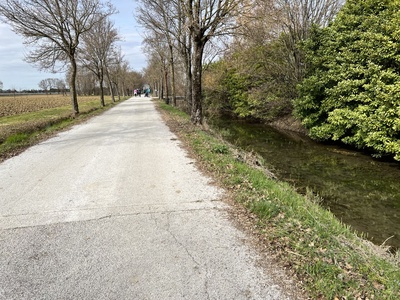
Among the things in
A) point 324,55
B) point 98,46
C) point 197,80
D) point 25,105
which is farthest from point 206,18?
point 25,105

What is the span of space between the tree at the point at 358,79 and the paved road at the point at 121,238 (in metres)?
8.11

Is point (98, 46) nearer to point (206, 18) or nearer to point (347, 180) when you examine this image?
point (206, 18)

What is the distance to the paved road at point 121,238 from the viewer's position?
104 inches

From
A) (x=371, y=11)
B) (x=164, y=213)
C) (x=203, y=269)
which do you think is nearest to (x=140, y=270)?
(x=203, y=269)

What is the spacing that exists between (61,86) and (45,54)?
82359mm

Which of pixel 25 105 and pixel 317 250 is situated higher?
pixel 25 105

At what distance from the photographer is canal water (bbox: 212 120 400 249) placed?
569 centimetres

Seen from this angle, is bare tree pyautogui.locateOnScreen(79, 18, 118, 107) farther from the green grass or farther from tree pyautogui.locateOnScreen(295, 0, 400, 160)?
the green grass

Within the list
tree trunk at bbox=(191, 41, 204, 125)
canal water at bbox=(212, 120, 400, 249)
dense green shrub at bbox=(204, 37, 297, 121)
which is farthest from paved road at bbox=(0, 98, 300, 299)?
dense green shrub at bbox=(204, 37, 297, 121)

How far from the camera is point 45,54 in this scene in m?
17.2

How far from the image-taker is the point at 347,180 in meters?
8.36

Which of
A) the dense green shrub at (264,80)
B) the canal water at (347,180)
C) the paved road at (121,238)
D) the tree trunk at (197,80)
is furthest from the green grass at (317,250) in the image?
the dense green shrub at (264,80)

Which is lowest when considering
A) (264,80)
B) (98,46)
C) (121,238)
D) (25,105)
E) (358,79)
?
(121,238)

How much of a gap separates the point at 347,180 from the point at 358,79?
19.2 feet
